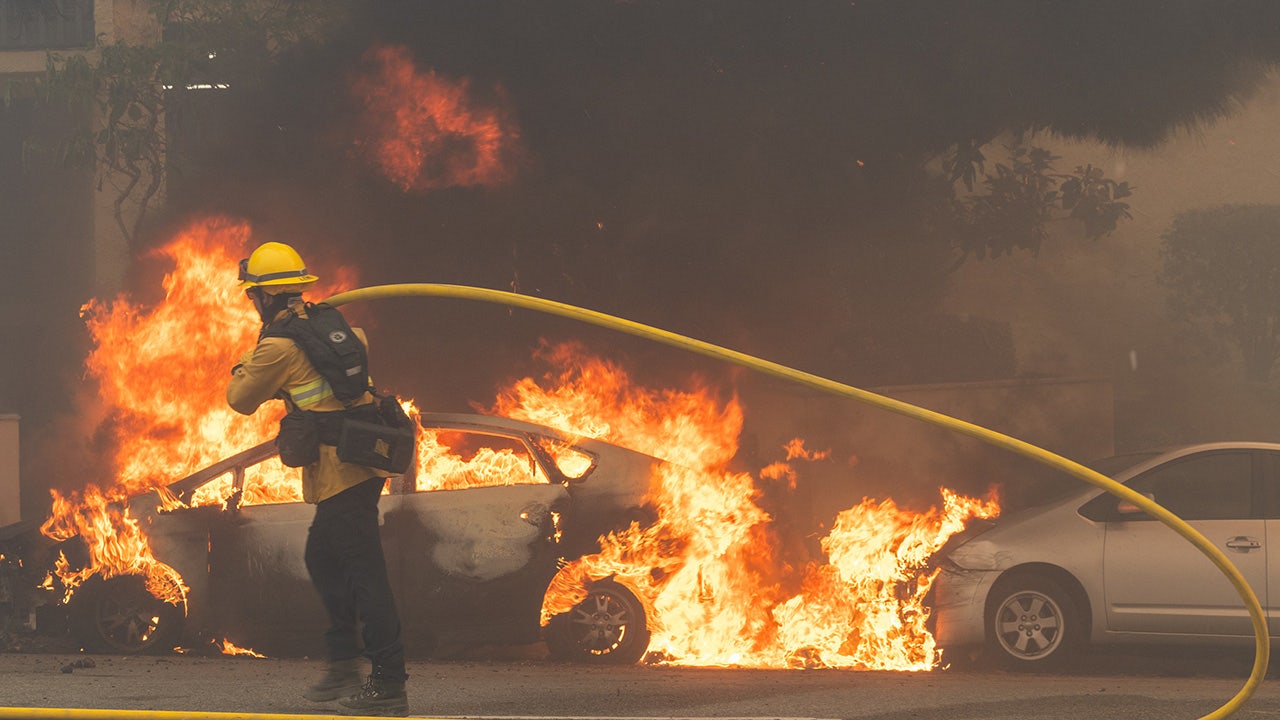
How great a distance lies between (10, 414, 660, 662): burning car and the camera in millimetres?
8039

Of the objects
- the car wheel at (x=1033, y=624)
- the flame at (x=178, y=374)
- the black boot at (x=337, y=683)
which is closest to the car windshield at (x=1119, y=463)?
the car wheel at (x=1033, y=624)

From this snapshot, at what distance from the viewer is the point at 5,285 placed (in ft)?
40.1

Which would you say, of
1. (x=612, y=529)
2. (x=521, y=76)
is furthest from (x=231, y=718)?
(x=521, y=76)

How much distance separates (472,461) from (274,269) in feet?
9.58

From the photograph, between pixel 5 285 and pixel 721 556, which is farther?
pixel 5 285

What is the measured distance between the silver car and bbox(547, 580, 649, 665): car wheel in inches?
68.6

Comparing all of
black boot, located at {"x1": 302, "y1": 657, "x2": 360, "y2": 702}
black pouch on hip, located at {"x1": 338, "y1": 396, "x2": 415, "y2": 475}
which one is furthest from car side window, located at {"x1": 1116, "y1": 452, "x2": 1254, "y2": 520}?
black boot, located at {"x1": 302, "y1": 657, "x2": 360, "y2": 702}

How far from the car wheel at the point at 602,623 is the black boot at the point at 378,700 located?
8.79 feet

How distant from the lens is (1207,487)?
26.2 feet

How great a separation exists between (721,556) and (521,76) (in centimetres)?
462

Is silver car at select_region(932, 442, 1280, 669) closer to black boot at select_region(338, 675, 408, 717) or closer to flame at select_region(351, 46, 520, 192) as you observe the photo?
black boot at select_region(338, 675, 408, 717)

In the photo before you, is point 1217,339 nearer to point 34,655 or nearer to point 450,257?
point 450,257

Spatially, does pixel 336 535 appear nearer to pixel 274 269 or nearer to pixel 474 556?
pixel 274 269

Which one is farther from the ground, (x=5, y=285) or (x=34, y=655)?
(x=5, y=285)
